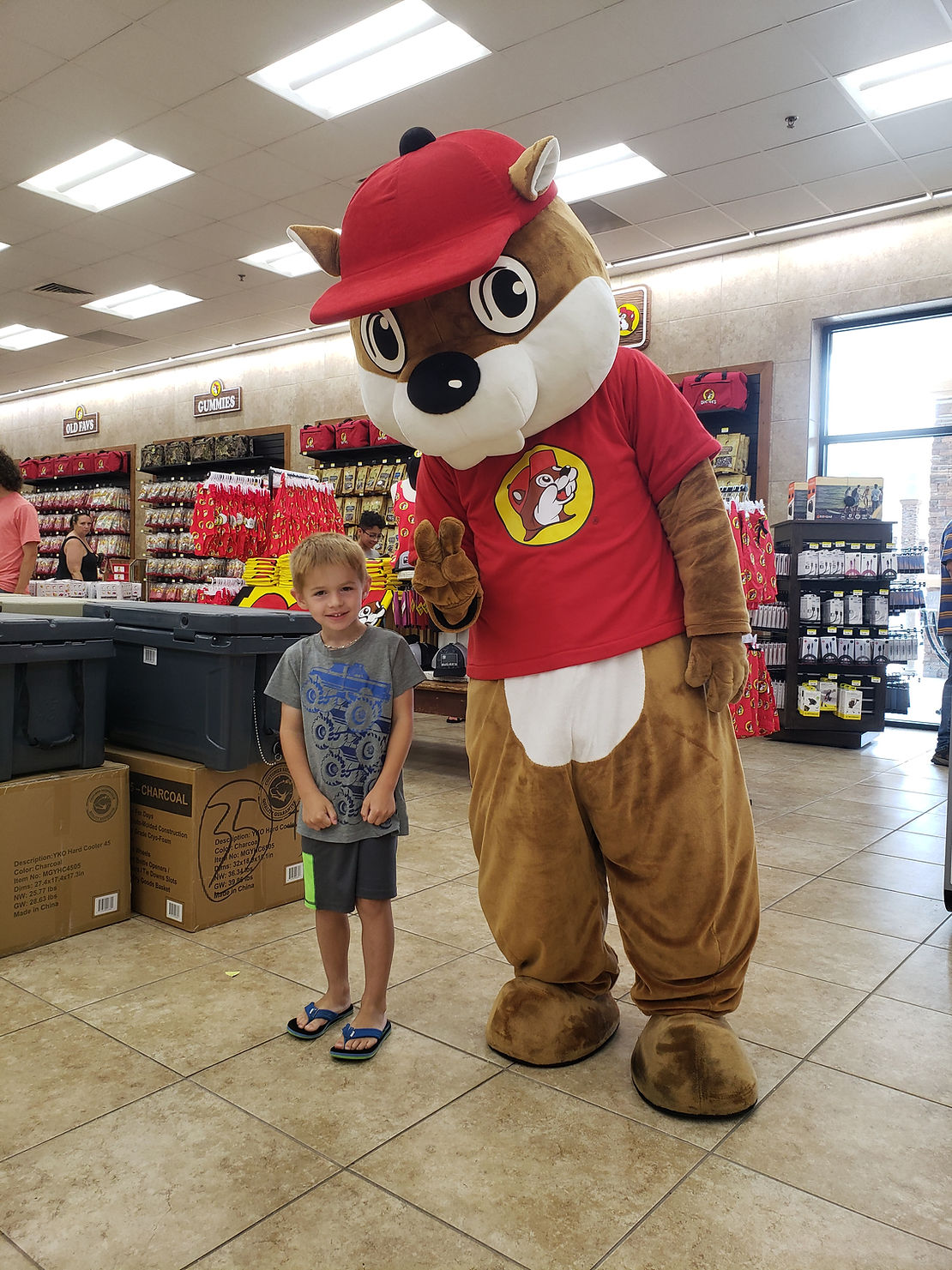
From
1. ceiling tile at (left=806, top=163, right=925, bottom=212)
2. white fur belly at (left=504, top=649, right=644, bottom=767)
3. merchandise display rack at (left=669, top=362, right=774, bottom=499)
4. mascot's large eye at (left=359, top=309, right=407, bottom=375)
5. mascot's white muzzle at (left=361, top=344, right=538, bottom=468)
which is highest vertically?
ceiling tile at (left=806, top=163, right=925, bottom=212)

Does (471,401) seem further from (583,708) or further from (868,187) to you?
(868,187)

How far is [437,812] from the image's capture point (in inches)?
161

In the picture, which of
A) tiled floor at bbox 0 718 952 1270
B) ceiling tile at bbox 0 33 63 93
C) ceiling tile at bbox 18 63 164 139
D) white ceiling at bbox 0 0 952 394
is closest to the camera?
tiled floor at bbox 0 718 952 1270

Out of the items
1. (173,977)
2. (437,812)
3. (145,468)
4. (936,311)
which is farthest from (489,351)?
(145,468)

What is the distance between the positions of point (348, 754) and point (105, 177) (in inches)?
234

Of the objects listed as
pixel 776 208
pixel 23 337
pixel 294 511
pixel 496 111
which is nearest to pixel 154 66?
pixel 496 111

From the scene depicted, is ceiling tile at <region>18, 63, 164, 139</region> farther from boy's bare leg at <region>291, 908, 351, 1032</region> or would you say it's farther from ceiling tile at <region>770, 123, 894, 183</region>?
boy's bare leg at <region>291, 908, 351, 1032</region>

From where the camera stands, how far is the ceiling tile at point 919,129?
5.12 metres

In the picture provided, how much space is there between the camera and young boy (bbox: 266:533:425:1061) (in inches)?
74.7

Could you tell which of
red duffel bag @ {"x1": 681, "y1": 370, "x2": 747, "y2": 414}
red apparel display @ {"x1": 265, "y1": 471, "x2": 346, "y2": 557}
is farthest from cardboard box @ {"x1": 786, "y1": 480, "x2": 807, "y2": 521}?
red apparel display @ {"x1": 265, "y1": 471, "x2": 346, "y2": 557}

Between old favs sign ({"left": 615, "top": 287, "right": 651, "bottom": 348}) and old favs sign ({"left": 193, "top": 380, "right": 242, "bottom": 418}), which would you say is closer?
old favs sign ({"left": 615, "top": 287, "right": 651, "bottom": 348})

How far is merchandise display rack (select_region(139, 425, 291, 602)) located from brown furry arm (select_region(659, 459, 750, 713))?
909 cm

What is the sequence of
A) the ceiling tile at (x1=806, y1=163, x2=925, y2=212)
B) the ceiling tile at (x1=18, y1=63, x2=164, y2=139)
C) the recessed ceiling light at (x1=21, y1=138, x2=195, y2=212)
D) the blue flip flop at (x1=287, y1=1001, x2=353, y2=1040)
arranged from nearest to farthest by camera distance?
the blue flip flop at (x1=287, y1=1001, x2=353, y2=1040), the ceiling tile at (x1=18, y1=63, x2=164, y2=139), the ceiling tile at (x1=806, y1=163, x2=925, y2=212), the recessed ceiling light at (x1=21, y1=138, x2=195, y2=212)

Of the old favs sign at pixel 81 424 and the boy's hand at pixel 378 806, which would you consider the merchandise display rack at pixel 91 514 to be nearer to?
the old favs sign at pixel 81 424
